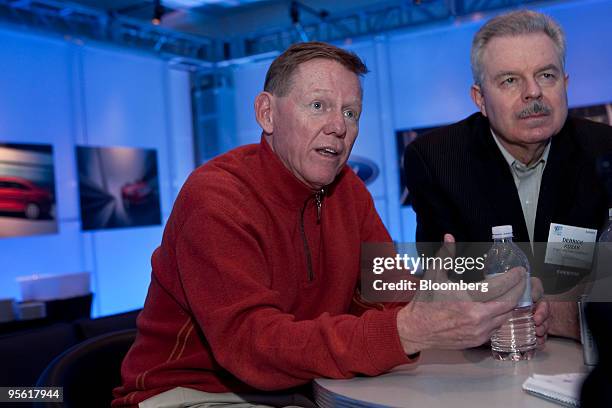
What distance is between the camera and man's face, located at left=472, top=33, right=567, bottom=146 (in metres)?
2.24

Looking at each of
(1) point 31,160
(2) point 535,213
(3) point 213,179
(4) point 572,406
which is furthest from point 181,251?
(1) point 31,160

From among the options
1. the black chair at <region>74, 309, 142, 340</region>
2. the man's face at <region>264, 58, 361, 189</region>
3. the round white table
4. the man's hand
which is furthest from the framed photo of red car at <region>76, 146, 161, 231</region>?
the man's hand

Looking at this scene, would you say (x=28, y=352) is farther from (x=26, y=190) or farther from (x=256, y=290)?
(x=26, y=190)

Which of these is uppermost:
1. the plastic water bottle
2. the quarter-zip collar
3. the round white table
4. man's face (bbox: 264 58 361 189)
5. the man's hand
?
man's face (bbox: 264 58 361 189)

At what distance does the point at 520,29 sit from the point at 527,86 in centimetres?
20

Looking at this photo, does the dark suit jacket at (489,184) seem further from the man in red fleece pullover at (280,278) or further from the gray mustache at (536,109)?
the man in red fleece pullover at (280,278)

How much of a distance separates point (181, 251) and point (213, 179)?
23 centimetres

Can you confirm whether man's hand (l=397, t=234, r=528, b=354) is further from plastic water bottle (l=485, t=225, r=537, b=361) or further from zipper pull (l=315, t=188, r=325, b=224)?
zipper pull (l=315, t=188, r=325, b=224)

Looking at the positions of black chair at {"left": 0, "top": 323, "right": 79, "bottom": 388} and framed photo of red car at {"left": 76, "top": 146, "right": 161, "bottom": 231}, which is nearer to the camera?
black chair at {"left": 0, "top": 323, "right": 79, "bottom": 388}

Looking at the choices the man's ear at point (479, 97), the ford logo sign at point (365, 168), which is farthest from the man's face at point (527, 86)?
the ford logo sign at point (365, 168)

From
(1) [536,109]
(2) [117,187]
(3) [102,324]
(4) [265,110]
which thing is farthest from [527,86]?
(2) [117,187]

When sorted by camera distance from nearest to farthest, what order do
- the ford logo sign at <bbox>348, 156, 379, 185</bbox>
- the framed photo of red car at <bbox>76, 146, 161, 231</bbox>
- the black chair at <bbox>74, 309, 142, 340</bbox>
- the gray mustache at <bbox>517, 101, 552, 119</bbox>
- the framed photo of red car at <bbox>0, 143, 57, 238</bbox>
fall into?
the gray mustache at <bbox>517, 101, 552, 119</bbox>
the black chair at <bbox>74, 309, 142, 340</bbox>
the framed photo of red car at <bbox>0, 143, 57, 238</bbox>
the framed photo of red car at <bbox>76, 146, 161, 231</bbox>
the ford logo sign at <bbox>348, 156, 379, 185</bbox>

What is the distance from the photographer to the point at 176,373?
178 cm

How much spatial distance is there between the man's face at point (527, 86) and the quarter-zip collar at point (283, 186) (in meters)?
0.83
